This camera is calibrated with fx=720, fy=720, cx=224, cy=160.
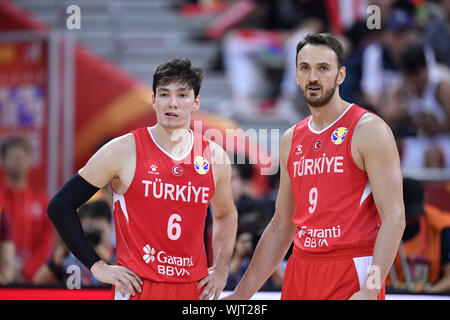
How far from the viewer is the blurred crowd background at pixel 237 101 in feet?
19.6

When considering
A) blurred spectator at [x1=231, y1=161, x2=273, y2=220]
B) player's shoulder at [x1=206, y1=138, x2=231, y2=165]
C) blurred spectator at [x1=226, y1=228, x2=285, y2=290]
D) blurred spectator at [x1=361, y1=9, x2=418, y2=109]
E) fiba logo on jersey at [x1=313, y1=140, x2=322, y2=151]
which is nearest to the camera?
fiba logo on jersey at [x1=313, y1=140, x2=322, y2=151]

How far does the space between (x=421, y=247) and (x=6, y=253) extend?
147 inches

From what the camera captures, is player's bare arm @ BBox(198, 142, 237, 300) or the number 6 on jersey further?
player's bare arm @ BBox(198, 142, 237, 300)

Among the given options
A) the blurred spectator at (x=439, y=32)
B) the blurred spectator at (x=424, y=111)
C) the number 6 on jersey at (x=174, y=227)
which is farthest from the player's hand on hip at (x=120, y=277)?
the blurred spectator at (x=439, y=32)

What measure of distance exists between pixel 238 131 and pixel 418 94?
2229mm

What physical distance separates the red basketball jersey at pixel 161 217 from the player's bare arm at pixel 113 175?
0.04 m

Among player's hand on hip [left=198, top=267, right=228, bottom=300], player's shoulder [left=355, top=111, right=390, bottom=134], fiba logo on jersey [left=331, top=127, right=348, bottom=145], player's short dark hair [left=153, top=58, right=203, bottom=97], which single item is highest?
player's short dark hair [left=153, top=58, right=203, bottom=97]

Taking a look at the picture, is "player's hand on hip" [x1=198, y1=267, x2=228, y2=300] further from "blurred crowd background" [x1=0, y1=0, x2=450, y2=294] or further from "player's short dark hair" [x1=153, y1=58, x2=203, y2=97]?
"blurred crowd background" [x1=0, y1=0, x2=450, y2=294]

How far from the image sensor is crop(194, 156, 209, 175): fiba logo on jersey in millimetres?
3732

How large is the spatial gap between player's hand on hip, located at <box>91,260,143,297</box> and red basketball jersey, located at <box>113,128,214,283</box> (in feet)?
0.14

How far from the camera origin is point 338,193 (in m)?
3.59

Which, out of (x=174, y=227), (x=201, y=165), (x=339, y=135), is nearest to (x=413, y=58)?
(x=339, y=135)

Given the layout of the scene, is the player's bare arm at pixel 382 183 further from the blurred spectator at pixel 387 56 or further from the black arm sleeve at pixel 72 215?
the blurred spectator at pixel 387 56

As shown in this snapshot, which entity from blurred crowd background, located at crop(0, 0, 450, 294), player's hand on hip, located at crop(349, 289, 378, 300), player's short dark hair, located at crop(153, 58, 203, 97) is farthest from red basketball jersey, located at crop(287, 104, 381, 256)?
blurred crowd background, located at crop(0, 0, 450, 294)
